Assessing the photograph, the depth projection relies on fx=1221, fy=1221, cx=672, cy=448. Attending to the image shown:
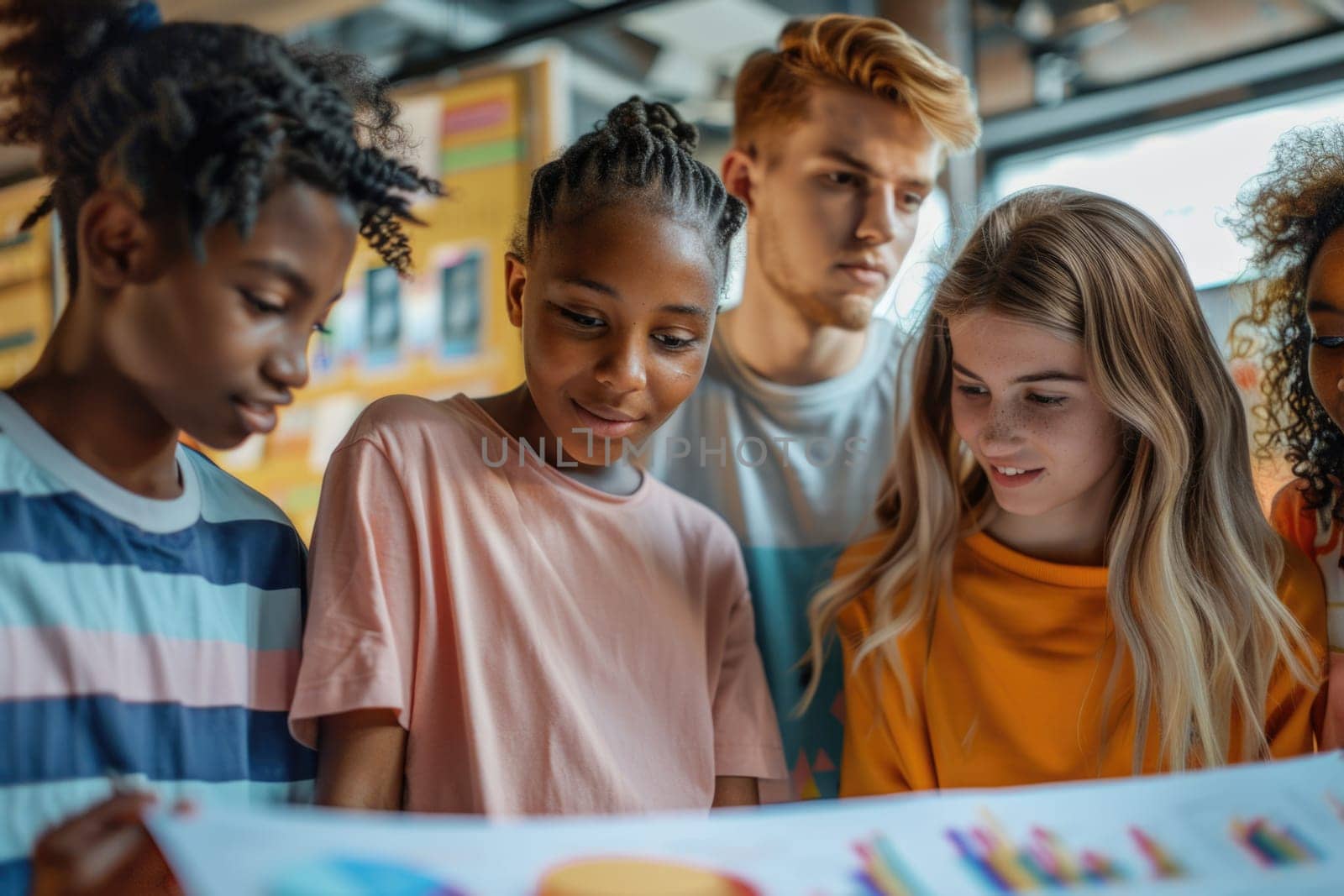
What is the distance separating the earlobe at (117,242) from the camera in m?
0.72

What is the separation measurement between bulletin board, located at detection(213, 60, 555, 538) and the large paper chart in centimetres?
68

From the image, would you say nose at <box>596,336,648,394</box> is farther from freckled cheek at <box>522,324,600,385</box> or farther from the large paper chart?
the large paper chart

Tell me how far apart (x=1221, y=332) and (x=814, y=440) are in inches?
15.9

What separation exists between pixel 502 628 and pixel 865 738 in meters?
0.37

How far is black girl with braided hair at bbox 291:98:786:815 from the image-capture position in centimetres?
85

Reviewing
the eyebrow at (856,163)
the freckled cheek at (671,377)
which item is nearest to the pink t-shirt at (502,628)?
the freckled cheek at (671,377)

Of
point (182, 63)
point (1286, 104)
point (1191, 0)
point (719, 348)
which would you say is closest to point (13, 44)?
point (182, 63)

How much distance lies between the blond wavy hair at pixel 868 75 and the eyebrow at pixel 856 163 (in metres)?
0.05

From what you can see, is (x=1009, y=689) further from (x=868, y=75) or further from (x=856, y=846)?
(x=868, y=75)

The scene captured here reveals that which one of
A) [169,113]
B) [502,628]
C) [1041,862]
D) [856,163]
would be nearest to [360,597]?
[502,628]

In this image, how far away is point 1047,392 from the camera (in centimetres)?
102

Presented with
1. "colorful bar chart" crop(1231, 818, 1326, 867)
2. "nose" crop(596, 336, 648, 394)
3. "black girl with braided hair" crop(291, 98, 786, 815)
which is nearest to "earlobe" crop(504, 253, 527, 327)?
"black girl with braided hair" crop(291, 98, 786, 815)

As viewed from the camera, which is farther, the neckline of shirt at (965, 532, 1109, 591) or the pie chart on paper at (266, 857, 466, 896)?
the neckline of shirt at (965, 532, 1109, 591)

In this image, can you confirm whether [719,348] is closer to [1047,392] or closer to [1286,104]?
[1047,392]
